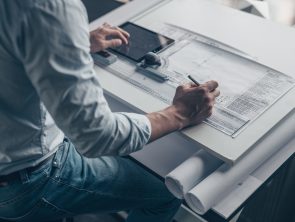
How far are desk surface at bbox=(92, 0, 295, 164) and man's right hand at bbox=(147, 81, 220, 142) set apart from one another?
3cm

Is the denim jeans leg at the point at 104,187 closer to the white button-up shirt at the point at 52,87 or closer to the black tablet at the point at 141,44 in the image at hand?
the white button-up shirt at the point at 52,87

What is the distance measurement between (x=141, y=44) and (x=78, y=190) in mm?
446

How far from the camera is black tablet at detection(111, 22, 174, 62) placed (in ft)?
4.06

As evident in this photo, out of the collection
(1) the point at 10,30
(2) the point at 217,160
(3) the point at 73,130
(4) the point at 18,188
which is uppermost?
(1) the point at 10,30

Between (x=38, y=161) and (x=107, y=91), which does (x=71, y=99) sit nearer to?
(x=38, y=161)

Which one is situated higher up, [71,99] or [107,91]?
[71,99]

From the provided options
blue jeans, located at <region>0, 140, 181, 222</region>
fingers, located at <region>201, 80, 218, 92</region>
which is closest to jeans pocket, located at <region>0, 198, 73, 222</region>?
blue jeans, located at <region>0, 140, 181, 222</region>

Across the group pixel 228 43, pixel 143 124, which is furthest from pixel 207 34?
pixel 143 124

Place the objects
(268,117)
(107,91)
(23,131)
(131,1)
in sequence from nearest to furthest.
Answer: (23,131)
(268,117)
(107,91)
(131,1)

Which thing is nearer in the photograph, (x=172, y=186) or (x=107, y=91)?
(x=172, y=186)

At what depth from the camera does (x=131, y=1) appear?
154 cm

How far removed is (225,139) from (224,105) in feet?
0.36

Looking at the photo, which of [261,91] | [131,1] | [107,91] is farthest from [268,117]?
[131,1]

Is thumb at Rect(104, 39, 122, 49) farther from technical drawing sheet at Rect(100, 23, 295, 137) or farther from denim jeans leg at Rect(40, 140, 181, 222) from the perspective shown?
denim jeans leg at Rect(40, 140, 181, 222)
